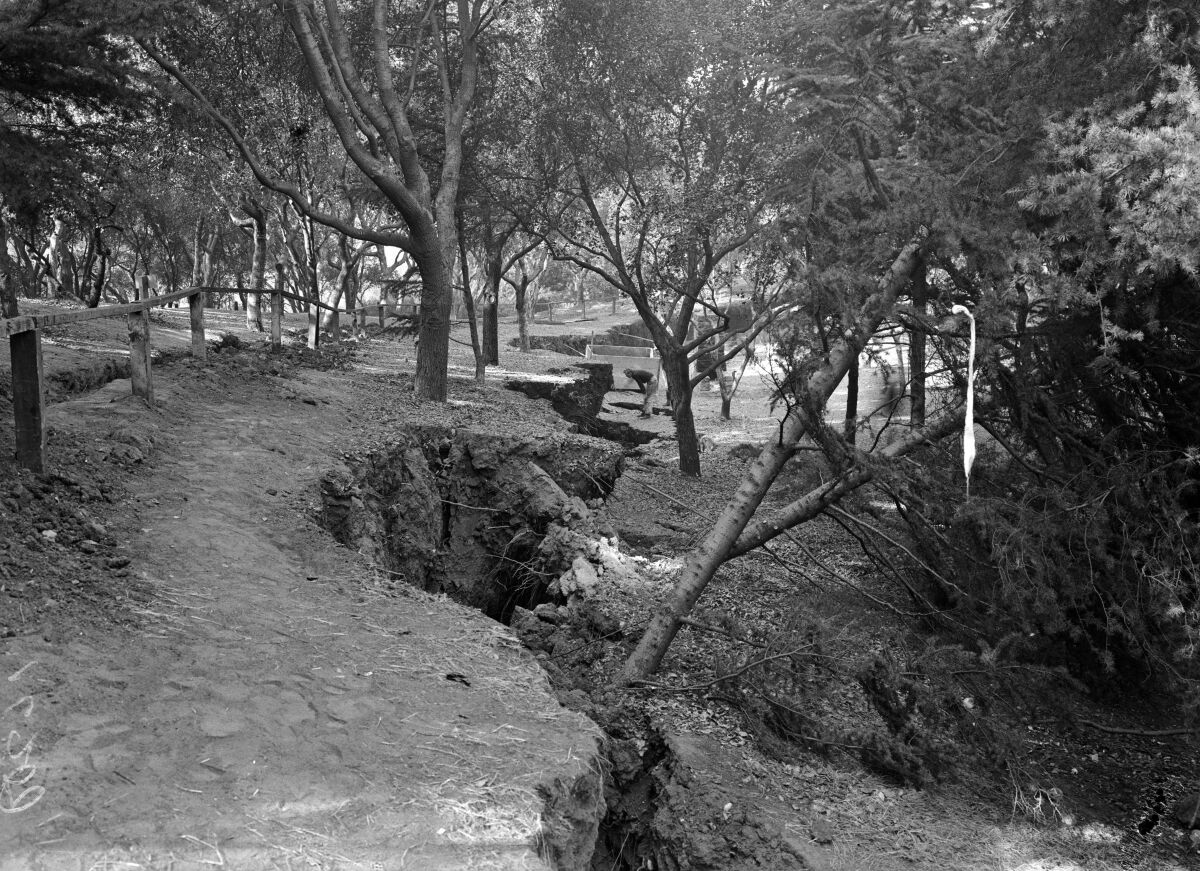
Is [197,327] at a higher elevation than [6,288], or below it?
below

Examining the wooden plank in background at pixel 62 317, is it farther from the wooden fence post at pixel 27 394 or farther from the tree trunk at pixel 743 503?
the tree trunk at pixel 743 503

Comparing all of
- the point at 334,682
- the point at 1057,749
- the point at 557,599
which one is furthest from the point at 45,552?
the point at 1057,749

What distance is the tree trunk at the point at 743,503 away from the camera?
21.8 feet

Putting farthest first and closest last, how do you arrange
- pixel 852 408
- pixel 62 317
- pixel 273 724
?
pixel 852 408 < pixel 62 317 < pixel 273 724

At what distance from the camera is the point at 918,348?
9195 mm

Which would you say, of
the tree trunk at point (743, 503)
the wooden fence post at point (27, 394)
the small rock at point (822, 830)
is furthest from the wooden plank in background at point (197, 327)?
the small rock at point (822, 830)

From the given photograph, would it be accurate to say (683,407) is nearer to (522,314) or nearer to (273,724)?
(273,724)

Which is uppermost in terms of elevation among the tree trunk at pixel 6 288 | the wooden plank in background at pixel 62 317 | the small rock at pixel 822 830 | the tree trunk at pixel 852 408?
the tree trunk at pixel 6 288

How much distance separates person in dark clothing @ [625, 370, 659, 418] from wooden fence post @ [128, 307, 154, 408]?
15925mm

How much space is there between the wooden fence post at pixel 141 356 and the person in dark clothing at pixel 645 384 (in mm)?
15925

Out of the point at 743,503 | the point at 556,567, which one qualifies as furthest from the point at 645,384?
the point at 743,503

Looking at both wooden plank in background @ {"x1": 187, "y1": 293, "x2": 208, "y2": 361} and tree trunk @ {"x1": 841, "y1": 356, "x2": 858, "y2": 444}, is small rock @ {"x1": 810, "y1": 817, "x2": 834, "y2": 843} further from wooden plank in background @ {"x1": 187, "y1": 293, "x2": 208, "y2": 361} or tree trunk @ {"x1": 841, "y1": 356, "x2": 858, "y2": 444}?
wooden plank in background @ {"x1": 187, "y1": 293, "x2": 208, "y2": 361}

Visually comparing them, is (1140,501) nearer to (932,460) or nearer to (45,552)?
(932,460)

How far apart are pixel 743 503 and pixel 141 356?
17.6 feet
